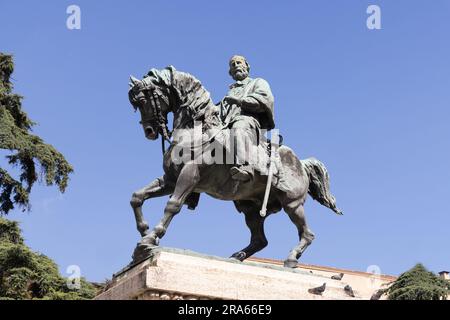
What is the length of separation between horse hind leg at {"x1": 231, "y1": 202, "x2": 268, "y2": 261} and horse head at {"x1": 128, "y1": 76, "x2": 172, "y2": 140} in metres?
1.71

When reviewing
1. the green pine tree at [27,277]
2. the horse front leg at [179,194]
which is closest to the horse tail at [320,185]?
the horse front leg at [179,194]

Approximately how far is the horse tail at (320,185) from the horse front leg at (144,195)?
2.40 meters

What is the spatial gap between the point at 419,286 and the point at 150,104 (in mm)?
14402

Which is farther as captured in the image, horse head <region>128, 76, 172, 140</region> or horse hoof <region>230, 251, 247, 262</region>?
horse hoof <region>230, 251, 247, 262</region>

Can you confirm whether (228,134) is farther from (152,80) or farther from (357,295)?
(357,295)

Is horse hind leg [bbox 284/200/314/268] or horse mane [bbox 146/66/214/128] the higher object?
horse mane [bbox 146/66/214/128]

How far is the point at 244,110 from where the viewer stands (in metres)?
11.5

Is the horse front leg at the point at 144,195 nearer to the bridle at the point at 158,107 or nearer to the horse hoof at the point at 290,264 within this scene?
the bridle at the point at 158,107

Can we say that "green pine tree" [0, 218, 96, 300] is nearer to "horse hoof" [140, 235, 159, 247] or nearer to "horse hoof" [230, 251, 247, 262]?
"horse hoof" [230, 251, 247, 262]

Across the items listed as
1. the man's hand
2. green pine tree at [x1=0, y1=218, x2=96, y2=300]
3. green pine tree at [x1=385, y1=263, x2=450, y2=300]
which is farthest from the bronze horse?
green pine tree at [x1=385, y1=263, x2=450, y2=300]

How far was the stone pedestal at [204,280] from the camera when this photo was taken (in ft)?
30.4

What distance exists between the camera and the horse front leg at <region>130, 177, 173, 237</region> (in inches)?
416
